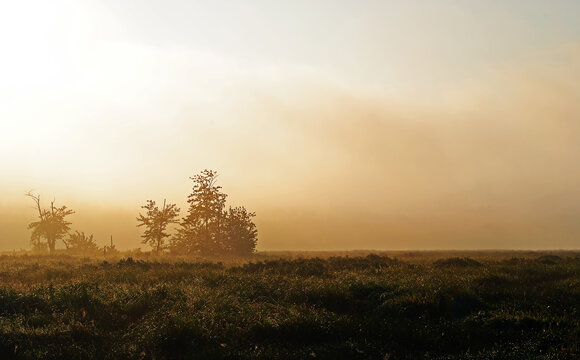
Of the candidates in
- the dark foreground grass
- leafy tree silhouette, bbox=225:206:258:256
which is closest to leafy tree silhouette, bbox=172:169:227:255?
leafy tree silhouette, bbox=225:206:258:256

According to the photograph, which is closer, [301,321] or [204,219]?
[301,321]

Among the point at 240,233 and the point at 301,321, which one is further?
the point at 240,233

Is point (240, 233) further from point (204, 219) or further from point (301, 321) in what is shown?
point (301, 321)

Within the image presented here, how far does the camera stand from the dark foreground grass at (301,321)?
11.2 metres

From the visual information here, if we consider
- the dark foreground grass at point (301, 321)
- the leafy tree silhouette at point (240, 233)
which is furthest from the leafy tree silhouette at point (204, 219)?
the dark foreground grass at point (301, 321)

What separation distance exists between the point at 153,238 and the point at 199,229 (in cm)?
619

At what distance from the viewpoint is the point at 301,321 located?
505 inches

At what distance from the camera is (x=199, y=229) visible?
2381 inches

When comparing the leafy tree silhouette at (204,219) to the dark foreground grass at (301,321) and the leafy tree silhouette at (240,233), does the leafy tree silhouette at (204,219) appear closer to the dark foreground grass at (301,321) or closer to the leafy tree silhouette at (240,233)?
the leafy tree silhouette at (240,233)

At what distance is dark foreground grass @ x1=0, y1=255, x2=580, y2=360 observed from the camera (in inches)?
439

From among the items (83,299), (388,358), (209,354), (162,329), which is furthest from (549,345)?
(83,299)

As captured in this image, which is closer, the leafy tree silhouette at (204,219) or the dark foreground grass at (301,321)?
the dark foreground grass at (301,321)

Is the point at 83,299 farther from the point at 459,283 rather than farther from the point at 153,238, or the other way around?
the point at 153,238

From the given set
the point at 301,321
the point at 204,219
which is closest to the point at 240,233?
the point at 204,219
